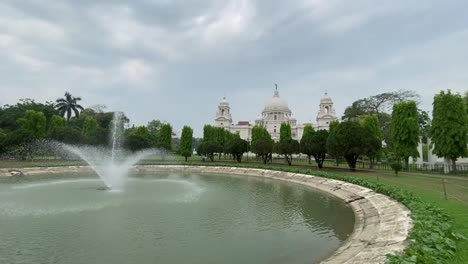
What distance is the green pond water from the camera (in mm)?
10891

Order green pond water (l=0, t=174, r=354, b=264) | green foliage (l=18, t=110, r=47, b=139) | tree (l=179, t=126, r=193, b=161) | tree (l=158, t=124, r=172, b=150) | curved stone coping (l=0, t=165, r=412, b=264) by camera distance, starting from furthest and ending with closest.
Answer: tree (l=158, t=124, r=172, b=150), tree (l=179, t=126, r=193, b=161), green foliage (l=18, t=110, r=47, b=139), green pond water (l=0, t=174, r=354, b=264), curved stone coping (l=0, t=165, r=412, b=264)

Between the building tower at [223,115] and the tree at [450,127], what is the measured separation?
83.5 metres

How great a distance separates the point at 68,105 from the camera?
93.9 meters

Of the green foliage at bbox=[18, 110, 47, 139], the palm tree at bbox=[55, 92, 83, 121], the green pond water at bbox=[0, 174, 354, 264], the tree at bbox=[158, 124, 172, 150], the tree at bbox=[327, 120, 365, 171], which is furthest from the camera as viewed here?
the palm tree at bbox=[55, 92, 83, 121]

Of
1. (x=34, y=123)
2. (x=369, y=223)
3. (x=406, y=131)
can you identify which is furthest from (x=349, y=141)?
(x=34, y=123)

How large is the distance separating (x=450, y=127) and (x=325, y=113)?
7182 cm

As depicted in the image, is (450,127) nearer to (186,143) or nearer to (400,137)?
(400,137)

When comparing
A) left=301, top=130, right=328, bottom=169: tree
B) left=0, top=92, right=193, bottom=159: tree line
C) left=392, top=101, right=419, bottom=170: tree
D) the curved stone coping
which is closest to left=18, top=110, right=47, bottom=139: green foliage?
left=0, top=92, right=193, bottom=159: tree line

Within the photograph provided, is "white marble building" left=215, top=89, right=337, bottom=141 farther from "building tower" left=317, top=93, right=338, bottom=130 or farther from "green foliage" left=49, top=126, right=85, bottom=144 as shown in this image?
"green foliage" left=49, top=126, right=85, bottom=144

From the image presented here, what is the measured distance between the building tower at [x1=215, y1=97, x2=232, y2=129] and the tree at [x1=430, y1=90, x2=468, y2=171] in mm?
83516

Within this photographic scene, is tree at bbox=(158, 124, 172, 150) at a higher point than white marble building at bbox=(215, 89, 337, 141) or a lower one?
lower

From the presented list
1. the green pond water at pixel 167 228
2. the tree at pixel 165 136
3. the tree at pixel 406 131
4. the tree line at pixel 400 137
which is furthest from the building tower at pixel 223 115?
the green pond water at pixel 167 228

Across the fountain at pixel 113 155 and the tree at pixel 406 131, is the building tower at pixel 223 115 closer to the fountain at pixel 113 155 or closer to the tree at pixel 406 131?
the fountain at pixel 113 155

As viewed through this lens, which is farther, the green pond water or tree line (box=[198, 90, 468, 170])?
tree line (box=[198, 90, 468, 170])
